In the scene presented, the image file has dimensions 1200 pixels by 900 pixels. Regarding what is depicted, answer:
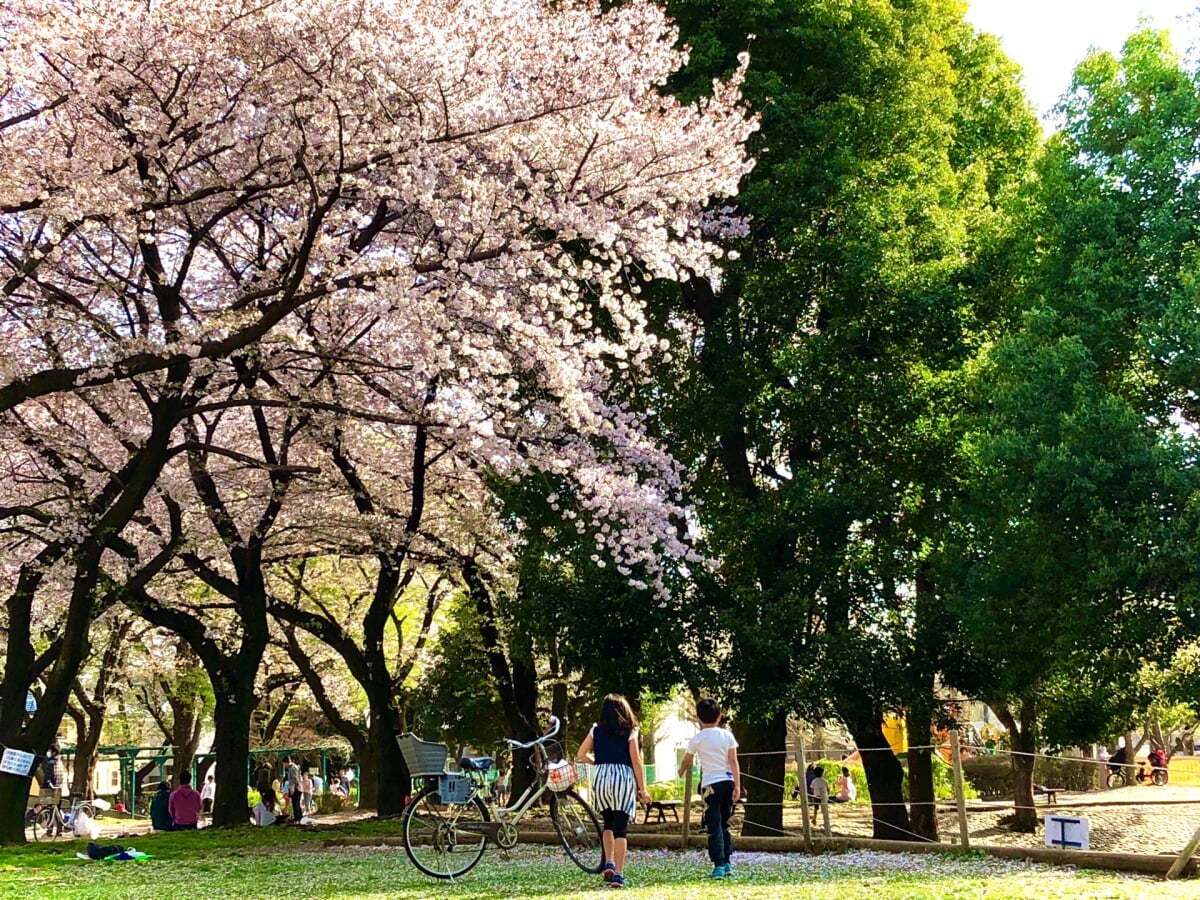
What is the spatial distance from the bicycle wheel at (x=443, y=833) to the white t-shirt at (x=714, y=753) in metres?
1.96

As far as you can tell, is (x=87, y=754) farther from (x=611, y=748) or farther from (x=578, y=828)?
(x=611, y=748)

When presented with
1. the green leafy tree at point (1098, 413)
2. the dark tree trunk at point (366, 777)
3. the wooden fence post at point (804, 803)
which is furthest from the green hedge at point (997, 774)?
the wooden fence post at point (804, 803)

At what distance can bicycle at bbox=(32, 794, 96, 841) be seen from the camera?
69.4ft

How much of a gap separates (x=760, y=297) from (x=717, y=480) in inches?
97.7

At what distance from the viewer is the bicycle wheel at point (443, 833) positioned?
29.5 feet

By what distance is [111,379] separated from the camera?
35.8 ft

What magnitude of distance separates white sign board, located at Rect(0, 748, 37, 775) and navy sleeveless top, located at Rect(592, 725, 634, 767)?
918 cm

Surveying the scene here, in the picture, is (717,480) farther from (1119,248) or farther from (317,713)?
(317,713)

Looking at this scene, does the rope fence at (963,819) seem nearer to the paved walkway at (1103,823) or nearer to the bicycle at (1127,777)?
the paved walkway at (1103,823)

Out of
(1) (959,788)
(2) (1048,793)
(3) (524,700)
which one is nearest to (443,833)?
(1) (959,788)

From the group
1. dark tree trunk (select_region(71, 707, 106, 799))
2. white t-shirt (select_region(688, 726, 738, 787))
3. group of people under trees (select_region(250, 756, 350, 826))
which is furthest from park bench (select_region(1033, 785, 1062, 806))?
dark tree trunk (select_region(71, 707, 106, 799))

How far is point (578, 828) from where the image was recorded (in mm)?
9039

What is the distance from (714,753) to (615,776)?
0.82 m

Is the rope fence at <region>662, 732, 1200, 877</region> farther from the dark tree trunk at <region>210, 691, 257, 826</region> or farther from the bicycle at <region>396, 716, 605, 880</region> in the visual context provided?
the dark tree trunk at <region>210, 691, 257, 826</region>
